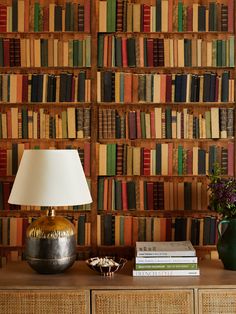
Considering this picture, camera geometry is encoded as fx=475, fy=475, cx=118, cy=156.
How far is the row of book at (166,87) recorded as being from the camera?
126 inches

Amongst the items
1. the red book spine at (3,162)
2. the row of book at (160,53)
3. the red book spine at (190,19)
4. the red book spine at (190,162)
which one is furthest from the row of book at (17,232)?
the red book spine at (190,19)

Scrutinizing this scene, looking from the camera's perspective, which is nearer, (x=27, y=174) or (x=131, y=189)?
(x=27, y=174)

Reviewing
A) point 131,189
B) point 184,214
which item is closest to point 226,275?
point 184,214

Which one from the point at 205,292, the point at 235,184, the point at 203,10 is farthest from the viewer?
the point at 203,10

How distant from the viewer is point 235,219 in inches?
111

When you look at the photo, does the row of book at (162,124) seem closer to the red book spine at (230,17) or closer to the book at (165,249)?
the red book spine at (230,17)

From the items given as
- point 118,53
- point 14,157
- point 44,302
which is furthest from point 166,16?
point 44,302

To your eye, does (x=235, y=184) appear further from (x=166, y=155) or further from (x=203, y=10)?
(x=203, y=10)

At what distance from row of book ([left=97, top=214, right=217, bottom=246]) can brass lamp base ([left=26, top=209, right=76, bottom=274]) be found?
0.50 m

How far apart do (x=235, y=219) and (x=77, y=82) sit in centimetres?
137

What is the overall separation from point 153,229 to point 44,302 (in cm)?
97

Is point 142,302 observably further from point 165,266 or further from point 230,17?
point 230,17

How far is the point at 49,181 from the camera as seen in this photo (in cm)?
263

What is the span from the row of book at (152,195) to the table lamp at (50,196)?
1.63ft
